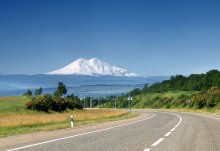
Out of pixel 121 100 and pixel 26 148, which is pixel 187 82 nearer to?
pixel 121 100

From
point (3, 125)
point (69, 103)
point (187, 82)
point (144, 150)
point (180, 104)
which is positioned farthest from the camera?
point (187, 82)

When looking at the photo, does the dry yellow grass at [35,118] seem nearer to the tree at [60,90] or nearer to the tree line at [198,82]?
the tree at [60,90]

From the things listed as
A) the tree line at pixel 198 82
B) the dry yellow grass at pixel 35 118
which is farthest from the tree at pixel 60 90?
the dry yellow grass at pixel 35 118

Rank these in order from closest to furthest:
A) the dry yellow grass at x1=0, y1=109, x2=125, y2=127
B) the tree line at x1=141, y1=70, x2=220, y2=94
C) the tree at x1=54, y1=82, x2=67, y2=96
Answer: the dry yellow grass at x1=0, y1=109, x2=125, y2=127, the tree at x1=54, y1=82, x2=67, y2=96, the tree line at x1=141, y1=70, x2=220, y2=94

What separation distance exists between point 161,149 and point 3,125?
19383 millimetres

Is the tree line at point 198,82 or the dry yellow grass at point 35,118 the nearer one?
the dry yellow grass at point 35,118

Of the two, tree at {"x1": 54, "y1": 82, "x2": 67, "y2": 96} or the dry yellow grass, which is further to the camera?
tree at {"x1": 54, "y1": 82, "x2": 67, "y2": 96}

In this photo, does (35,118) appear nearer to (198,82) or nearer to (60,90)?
(60,90)

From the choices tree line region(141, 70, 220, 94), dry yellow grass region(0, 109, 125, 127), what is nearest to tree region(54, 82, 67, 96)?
tree line region(141, 70, 220, 94)

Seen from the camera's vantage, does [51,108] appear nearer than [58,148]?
No

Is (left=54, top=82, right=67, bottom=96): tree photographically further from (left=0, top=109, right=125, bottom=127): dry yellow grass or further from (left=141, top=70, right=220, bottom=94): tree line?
(left=0, top=109, right=125, bottom=127): dry yellow grass

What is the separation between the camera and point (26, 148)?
42.6ft

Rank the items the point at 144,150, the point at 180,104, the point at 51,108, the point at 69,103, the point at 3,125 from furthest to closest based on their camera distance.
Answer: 1. the point at 180,104
2. the point at 69,103
3. the point at 51,108
4. the point at 3,125
5. the point at 144,150

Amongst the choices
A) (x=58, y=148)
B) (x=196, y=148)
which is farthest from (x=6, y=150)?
(x=196, y=148)
